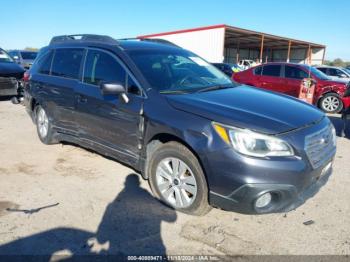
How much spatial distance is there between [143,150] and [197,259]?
55.6 inches

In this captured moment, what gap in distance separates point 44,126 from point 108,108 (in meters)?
2.22

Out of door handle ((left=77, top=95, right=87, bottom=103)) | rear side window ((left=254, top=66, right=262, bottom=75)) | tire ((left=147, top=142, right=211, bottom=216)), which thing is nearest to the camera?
tire ((left=147, top=142, right=211, bottom=216))

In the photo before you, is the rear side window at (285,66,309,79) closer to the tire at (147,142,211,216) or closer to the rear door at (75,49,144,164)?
the rear door at (75,49,144,164)

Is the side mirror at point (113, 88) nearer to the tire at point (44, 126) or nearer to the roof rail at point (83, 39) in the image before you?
the roof rail at point (83, 39)

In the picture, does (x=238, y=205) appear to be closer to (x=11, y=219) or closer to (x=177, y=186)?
(x=177, y=186)

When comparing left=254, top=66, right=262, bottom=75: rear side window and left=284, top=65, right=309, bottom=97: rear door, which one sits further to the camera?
left=254, top=66, right=262, bottom=75: rear side window

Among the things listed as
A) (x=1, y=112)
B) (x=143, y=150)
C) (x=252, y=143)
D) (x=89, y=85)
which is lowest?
(x=1, y=112)

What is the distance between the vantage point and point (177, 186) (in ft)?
10.8

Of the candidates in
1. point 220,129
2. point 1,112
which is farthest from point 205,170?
point 1,112

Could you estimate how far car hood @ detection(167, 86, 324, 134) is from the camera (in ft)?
9.37

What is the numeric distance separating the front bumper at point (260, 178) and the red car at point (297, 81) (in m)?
7.87

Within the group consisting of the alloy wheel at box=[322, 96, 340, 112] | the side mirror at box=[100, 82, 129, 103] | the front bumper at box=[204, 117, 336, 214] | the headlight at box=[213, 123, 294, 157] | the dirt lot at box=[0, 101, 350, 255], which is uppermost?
the side mirror at box=[100, 82, 129, 103]

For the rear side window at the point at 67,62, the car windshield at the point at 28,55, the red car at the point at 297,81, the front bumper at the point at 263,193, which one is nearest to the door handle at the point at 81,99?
the rear side window at the point at 67,62

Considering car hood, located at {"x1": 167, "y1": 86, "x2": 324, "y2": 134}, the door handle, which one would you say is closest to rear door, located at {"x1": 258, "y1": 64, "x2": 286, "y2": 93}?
car hood, located at {"x1": 167, "y1": 86, "x2": 324, "y2": 134}
